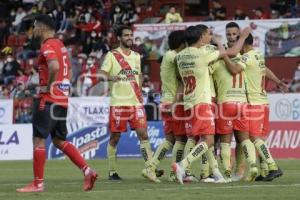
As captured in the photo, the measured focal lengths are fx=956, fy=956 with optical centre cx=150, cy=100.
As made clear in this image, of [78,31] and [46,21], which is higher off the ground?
[78,31]

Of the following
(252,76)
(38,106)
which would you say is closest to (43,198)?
(38,106)

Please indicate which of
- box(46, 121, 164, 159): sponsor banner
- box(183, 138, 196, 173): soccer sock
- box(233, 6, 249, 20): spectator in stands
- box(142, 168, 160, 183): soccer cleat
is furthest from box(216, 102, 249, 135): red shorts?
box(233, 6, 249, 20): spectator in stands

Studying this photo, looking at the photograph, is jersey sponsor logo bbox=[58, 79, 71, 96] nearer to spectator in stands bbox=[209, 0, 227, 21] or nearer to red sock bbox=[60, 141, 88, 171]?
red sock bbox=[60, 141, 88, 171]

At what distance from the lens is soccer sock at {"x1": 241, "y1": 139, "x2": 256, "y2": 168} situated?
1538cm

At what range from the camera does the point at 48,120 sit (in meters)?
13.4

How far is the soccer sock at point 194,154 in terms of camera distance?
1445cm

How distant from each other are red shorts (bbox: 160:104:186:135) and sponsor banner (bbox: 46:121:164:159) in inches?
389

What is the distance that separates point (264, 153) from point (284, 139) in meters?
10.2

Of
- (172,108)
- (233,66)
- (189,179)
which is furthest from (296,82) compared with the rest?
(189,179)

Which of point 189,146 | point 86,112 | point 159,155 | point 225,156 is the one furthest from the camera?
point 86,112

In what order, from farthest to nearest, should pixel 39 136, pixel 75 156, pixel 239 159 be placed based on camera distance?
pixel 239 159, pixel 75 156, pixel 39 136

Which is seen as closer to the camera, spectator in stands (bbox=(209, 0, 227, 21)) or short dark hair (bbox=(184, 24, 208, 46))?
short dark hair (bbox=(184, 24, 208, 46))

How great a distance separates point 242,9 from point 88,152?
1166 cm

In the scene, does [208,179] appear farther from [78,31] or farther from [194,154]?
[78,31]
